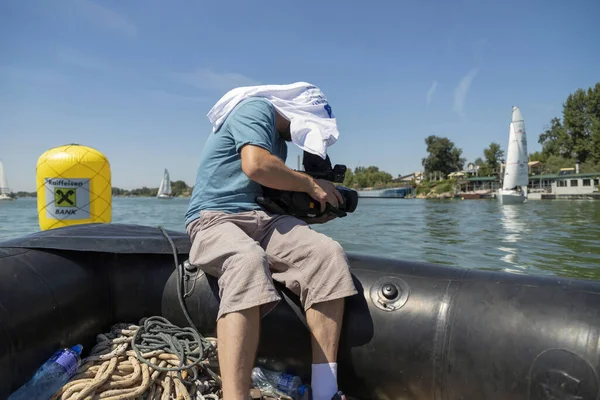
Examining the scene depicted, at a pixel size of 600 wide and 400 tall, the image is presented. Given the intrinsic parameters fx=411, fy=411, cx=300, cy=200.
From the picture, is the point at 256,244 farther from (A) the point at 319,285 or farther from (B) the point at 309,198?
(B) the point at 309,198

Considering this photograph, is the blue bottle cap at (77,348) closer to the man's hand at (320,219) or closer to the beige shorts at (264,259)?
the beige shorts at (264,259)

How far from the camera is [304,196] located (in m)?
2.09

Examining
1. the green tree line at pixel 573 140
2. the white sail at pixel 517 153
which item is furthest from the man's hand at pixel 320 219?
the green tree line at pixel 573 140

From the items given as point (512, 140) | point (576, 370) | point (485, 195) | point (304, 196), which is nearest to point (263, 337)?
point (304, 196)

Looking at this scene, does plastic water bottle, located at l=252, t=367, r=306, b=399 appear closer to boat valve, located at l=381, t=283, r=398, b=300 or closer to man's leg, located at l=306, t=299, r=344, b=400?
man's leg, located at l=306, t=299, r=344, b=400

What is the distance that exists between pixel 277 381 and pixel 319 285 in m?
0.57

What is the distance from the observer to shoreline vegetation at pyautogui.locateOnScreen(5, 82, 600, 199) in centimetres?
5619

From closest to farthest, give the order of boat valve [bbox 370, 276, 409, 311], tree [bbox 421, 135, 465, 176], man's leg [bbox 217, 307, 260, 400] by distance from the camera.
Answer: man's leg [bbox 217, 307, 260, 400]
boat valve [bbox 370, 276, 409, 311]
tree [bbox 421, 135, 465, 176]

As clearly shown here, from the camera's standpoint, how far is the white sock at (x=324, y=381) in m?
1.69

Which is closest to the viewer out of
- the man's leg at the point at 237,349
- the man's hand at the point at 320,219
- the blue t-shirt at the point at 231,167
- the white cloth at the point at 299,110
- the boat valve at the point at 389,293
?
the man's leg at the point at 237,349

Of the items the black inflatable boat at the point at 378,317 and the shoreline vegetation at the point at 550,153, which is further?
the shoreline vegetation at the point at 550,153

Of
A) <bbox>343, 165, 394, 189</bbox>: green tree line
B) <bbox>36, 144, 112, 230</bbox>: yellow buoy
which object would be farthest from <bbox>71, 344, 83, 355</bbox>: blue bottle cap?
<bbox>343, 165, 394, 189</bbox>: green tree line

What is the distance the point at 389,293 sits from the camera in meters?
1.90

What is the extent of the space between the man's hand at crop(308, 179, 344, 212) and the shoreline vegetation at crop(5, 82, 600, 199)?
5875 cm
